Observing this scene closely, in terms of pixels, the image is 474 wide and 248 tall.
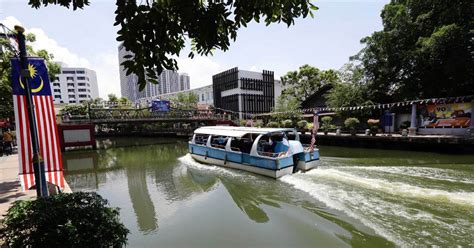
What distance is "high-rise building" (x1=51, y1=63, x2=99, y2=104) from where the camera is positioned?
80500 mm

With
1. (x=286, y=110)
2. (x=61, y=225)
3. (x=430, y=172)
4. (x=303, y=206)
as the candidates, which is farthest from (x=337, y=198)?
(x=286, y=110)

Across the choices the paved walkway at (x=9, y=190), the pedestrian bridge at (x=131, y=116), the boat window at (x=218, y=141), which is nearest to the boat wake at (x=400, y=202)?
the boat window at (x=218, y=141)

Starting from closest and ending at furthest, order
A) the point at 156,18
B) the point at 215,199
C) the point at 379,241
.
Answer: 1. the point at 156,18
2. the point at 379,241
3. the point at 215,199

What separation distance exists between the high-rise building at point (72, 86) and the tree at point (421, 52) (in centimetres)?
8099

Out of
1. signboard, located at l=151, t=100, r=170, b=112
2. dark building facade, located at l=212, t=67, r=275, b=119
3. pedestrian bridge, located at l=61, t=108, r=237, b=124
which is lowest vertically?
pedestrian bridge, located at l=61, t=108, r=237, b=124

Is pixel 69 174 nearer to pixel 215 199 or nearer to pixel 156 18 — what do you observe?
pixel 215 199

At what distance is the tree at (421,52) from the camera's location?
18.6m

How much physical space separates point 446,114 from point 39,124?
24.2 m

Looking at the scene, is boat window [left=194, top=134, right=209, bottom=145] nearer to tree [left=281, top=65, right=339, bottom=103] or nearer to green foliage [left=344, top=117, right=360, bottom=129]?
green foliage [left=344, top=117, right=360, bottom=129]

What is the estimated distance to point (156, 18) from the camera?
2340mm

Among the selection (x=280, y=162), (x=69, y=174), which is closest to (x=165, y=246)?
(x=280, y=162)

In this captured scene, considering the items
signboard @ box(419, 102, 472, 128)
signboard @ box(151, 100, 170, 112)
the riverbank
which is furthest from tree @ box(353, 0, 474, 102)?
the riverbank

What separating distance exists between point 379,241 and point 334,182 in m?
4.44

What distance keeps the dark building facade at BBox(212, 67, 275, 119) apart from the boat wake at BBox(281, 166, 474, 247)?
1385 inches
